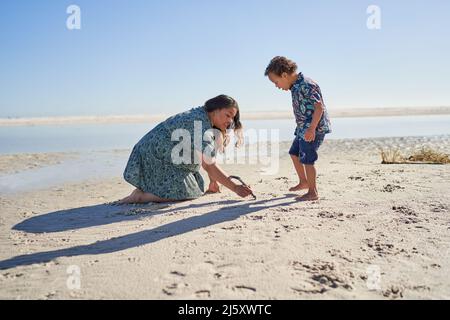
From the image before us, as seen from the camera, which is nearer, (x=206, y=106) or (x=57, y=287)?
(x=57, y=287)

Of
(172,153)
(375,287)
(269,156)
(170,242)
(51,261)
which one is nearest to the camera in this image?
(375,287)

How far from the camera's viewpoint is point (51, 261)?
2709 millimetres

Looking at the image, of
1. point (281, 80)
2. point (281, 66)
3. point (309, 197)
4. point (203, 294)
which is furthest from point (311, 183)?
point (203, 294)

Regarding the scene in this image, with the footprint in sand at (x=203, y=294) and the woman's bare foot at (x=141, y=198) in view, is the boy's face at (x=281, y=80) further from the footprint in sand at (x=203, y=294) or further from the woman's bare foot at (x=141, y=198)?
the footprint in sand at (x=203, y=294)

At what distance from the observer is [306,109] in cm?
430

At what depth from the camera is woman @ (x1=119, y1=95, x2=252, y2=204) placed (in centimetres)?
425

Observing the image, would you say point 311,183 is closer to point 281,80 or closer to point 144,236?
point 281,80

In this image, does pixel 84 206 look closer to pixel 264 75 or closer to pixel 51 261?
pixel 51 261

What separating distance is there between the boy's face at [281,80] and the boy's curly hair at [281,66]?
1.3 inches

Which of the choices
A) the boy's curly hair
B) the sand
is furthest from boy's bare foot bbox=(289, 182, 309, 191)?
the boy's curly hair

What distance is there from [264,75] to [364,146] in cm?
643

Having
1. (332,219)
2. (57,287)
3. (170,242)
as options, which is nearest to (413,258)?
(332,219)

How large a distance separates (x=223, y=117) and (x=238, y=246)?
1.81m

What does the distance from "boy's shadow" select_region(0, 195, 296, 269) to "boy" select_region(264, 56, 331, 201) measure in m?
0.48
